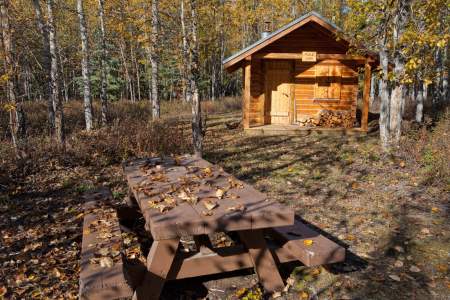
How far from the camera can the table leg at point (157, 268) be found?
2.88 metres

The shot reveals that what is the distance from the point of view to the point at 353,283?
3498 millimetres

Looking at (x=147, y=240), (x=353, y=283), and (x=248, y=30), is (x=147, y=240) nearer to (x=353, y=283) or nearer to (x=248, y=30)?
(x=353, y=283)

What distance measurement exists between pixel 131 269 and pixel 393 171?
6.30 meters

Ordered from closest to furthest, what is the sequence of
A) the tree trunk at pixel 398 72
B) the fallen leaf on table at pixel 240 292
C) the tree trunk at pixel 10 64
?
the fallen leaf on table at pixel 240 292 → the tree trunk at pixel 10 64 → the tree trunk at pixel 398 72

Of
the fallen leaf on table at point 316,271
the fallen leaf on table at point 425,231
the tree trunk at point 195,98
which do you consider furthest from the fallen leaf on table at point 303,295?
the tree trunk at point 195,98

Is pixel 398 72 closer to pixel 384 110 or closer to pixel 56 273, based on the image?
pixel 384 110

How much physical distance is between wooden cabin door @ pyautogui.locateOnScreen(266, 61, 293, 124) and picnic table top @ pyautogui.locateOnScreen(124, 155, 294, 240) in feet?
36.3

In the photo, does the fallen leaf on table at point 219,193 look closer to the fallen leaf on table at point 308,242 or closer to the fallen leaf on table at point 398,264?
the fallen leaf on table at point 308,242

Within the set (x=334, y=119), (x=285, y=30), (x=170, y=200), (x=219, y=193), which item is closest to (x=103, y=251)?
(x=170, y=200)

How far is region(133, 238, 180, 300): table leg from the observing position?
288cm

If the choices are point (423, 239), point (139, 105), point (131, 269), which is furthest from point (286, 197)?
point (139, 105)

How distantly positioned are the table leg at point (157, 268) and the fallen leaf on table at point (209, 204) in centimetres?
36

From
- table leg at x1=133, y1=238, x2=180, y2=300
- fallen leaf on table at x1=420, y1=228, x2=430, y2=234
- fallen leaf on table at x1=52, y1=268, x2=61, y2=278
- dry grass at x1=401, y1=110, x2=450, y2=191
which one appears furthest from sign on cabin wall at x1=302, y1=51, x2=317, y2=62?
table leg at x1=133, y1=238, x2=180, y2=300

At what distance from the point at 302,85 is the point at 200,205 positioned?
12438mm
